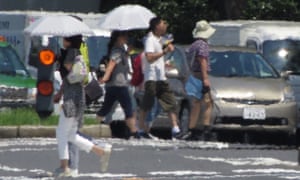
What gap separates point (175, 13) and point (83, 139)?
23.2 metres

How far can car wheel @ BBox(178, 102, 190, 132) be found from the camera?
21.3 m

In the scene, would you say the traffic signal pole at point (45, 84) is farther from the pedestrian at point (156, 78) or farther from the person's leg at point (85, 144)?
the pedestrian at point (156, 78)

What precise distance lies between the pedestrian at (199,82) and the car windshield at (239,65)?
158 centimetres

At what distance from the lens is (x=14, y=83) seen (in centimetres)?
2333

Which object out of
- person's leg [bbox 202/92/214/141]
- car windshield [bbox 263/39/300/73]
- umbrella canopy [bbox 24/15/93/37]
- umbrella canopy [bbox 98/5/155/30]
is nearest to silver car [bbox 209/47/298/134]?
person's leg [bbox 202/92/214/141]

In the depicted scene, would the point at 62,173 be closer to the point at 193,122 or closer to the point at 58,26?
the point at 193,122

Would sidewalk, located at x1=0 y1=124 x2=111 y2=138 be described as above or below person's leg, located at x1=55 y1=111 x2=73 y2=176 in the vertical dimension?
below

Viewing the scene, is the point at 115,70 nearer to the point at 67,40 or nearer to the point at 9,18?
the point at 67,40

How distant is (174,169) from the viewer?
52.2 ft

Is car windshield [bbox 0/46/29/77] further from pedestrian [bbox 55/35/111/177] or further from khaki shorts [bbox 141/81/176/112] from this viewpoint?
pedestrian [bbox 55/35/111/177]

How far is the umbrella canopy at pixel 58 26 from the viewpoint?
21062 millimetres

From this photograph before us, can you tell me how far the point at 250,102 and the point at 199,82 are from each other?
1.27 meters

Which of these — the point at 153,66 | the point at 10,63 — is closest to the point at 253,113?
the point at 153,66

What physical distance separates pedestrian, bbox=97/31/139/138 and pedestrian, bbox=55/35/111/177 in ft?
17.7
